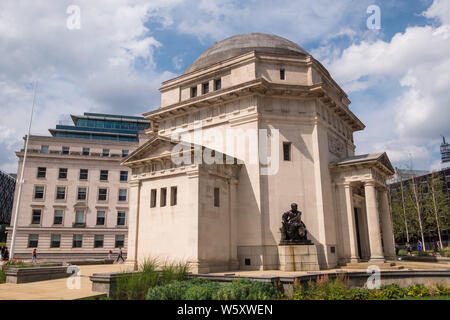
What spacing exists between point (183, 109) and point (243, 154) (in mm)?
7643

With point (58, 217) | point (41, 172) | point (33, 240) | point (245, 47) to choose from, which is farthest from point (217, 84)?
point (33, 240)

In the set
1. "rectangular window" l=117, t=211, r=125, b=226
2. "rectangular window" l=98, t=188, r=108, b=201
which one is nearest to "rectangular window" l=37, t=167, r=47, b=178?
"rectangular window" l=98, t=188, r=108, b=201

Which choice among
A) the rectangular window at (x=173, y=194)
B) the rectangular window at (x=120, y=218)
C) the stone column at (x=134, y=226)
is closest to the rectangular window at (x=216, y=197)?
the rectangular window at (x=173, y=194)

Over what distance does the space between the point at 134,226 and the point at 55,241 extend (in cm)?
3892

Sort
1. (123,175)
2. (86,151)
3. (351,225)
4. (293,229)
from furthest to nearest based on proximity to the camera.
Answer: (123,175) → (86,151) → (351,225) → (293,229)

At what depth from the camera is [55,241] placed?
57000 millimetres

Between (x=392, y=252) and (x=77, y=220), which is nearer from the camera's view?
(x=392, y=252)

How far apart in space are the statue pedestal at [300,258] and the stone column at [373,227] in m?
5.72

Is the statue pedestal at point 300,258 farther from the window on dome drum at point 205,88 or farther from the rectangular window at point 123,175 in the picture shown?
the rectangular window at point 123,175

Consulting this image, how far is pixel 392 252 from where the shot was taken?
31.0 meters

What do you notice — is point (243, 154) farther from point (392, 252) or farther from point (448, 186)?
point (448, 186)

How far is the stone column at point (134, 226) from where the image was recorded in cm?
2508

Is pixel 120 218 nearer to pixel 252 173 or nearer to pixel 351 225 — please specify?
pixel 252 173
